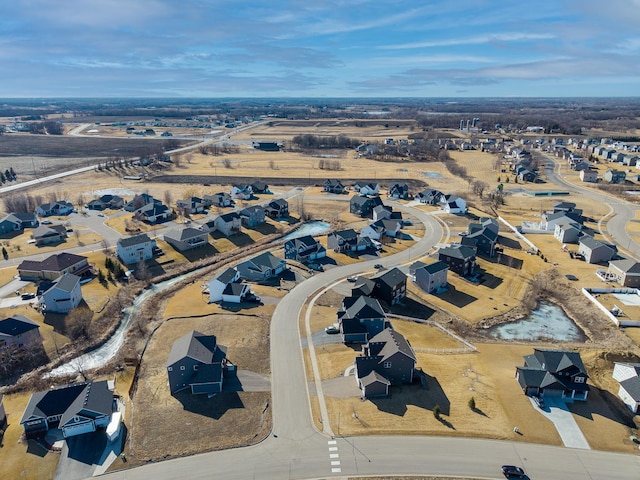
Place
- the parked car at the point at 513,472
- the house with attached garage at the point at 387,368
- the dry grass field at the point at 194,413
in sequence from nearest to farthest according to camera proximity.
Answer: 1. the parked car at the point at 513,472
2. the dry grass field at the point at 194,413
3. the house with attached garage at the point at 387,368

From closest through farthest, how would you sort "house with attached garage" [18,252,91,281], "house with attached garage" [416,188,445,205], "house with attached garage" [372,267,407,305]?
1. "house with attached garage" [372,267,407,305]
2. "house with attached garage" [18,252,91,281]
3. "house with attached garage" [416,188,445,205]

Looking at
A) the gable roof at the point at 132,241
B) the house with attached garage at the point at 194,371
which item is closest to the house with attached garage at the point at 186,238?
the gable roof at the point at 132,241

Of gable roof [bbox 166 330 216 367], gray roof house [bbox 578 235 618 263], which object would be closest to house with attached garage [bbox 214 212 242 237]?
gable roof [bbox 166 330 216 367]

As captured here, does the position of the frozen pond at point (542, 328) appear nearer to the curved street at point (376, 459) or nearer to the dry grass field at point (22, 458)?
the curved street at point (376, 459)

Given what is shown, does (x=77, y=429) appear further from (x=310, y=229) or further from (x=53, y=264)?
(x=310, y=229)

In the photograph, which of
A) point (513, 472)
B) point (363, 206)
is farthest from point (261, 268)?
point (513, 472)

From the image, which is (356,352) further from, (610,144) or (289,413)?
(610,144)

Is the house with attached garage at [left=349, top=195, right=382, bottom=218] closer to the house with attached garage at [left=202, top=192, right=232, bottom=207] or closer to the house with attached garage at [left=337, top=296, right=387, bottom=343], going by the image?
the house with attached garage at [left=202, top=192, right=232, bottom=207]
